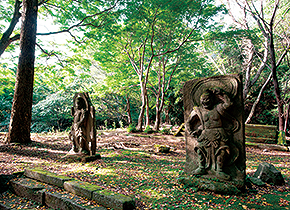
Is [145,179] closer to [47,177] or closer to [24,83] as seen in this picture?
[47,177]

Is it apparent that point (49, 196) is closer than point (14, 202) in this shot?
Yes

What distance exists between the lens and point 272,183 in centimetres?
379

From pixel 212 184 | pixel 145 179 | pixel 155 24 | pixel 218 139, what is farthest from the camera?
pixel 155 24

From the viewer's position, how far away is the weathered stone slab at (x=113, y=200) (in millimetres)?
2578

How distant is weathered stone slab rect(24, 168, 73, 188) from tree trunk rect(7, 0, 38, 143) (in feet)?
10.7

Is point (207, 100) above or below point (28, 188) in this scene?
above

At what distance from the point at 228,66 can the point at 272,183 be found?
49.9ft

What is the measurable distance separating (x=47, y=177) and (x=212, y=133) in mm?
3602

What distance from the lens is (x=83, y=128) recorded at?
5.69m

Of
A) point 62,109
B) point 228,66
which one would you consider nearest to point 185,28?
point 228,66

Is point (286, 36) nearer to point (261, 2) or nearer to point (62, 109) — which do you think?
point (261, 2)

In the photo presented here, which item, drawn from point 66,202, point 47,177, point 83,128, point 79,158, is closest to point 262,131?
point 83,128

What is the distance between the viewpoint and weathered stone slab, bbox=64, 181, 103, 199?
9.70ft

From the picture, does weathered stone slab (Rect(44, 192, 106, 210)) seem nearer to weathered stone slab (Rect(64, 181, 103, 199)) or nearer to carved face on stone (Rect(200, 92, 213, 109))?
weathered stone slab (Rect(64, 181, 103, 199))
